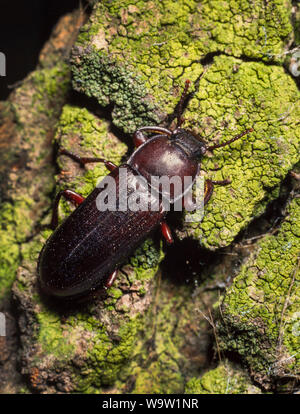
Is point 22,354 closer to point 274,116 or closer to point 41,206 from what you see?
point 41,206

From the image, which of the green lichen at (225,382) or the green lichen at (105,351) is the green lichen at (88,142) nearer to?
the green lichen at (105,351)

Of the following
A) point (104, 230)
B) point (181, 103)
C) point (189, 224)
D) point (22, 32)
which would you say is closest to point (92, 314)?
point (104, 230)

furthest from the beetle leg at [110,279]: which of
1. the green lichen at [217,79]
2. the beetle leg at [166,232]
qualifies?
the green lichen at [217,79]

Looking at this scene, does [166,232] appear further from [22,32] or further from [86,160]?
[22,32]

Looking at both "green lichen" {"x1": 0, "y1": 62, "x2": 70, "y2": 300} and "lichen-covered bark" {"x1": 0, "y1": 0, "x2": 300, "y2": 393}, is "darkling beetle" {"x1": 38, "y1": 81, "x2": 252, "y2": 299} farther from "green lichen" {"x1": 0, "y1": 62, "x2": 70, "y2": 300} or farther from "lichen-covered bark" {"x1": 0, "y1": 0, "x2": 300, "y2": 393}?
"green lichen" {"x1": 0, "y1": 62, "x2": 70, "y2": 300}
